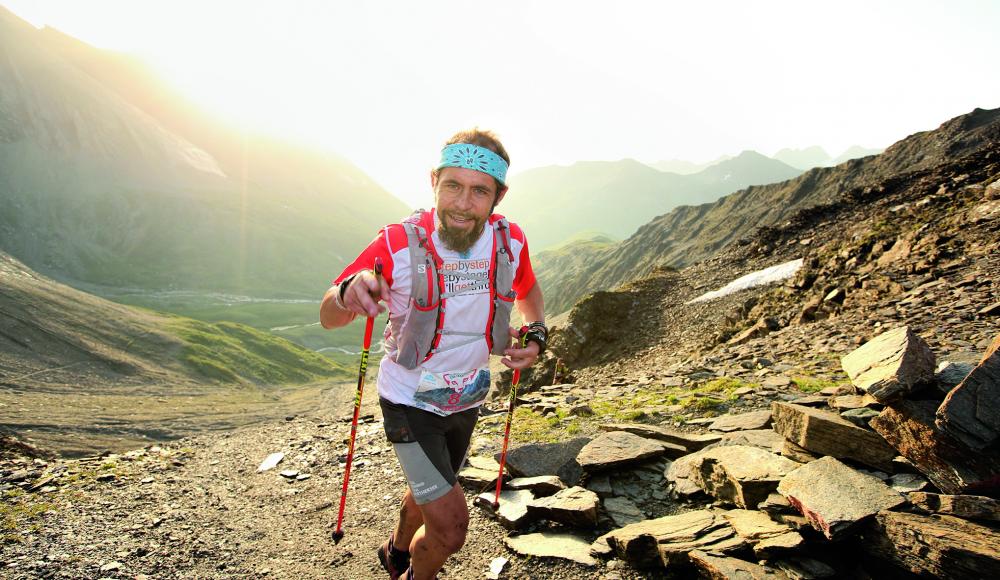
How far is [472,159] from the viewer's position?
421 centimetres

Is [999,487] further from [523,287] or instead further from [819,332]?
[819,332]

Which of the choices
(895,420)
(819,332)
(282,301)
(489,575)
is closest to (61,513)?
(489,575)

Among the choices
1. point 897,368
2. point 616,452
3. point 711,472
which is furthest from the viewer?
point 616,452

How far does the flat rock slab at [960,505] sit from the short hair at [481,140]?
13.8 feet

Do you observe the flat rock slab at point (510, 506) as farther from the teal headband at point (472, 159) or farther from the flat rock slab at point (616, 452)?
the teal headband at point (472, 159)

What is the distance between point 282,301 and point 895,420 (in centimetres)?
13148

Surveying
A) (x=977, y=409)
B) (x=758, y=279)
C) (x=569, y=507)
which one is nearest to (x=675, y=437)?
(x=569, y=507)

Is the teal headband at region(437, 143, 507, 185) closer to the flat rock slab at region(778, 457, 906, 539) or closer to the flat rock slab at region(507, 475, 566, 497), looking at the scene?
the flat rock slab at region(778, 457, 906, 539)

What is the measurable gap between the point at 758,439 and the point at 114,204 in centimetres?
16036

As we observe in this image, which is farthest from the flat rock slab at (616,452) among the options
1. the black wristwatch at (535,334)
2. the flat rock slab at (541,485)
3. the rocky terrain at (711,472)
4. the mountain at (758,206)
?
the mountain at (758,206)

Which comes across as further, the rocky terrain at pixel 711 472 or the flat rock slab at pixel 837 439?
the flat rock slab at pixel 837 439

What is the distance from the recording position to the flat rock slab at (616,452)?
6.32 meters

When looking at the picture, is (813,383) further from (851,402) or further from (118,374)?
(118,374)

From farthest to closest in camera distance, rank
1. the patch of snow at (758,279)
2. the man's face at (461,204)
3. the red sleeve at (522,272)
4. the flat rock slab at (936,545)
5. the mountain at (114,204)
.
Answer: the mountain at (114,204) → the patch of snow at (758,279) → the red sleeve at (522,272) → the man's face at (461,204) → the flat rock slab at (936,545)
